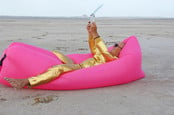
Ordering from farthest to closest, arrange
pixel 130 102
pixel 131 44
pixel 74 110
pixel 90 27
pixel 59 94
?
pixel 131 44 → pixel 90 27 → pixel 59 94 → pixel 130 102 → pixel 74 110

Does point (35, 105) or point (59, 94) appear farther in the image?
point (59, 94)

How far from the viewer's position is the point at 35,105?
328 centimetres

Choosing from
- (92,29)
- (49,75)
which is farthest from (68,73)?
(92,29)

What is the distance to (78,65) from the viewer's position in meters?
4.25

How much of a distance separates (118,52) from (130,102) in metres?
1.24

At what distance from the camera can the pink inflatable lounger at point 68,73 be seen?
3836mm

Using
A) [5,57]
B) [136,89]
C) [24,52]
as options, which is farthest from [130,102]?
[5,57]

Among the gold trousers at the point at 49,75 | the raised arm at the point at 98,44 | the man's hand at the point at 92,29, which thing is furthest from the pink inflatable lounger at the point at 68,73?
the man's hand at the point at 92,29

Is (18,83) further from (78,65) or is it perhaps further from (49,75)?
(78,65)

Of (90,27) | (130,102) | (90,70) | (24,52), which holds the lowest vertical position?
(130,102)

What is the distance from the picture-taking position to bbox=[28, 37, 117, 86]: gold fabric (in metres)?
3.69

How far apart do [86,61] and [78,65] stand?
0.17 meters

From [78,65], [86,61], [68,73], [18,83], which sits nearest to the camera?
[18,83]

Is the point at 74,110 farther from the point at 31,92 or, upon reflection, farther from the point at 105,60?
the point at 105,60
